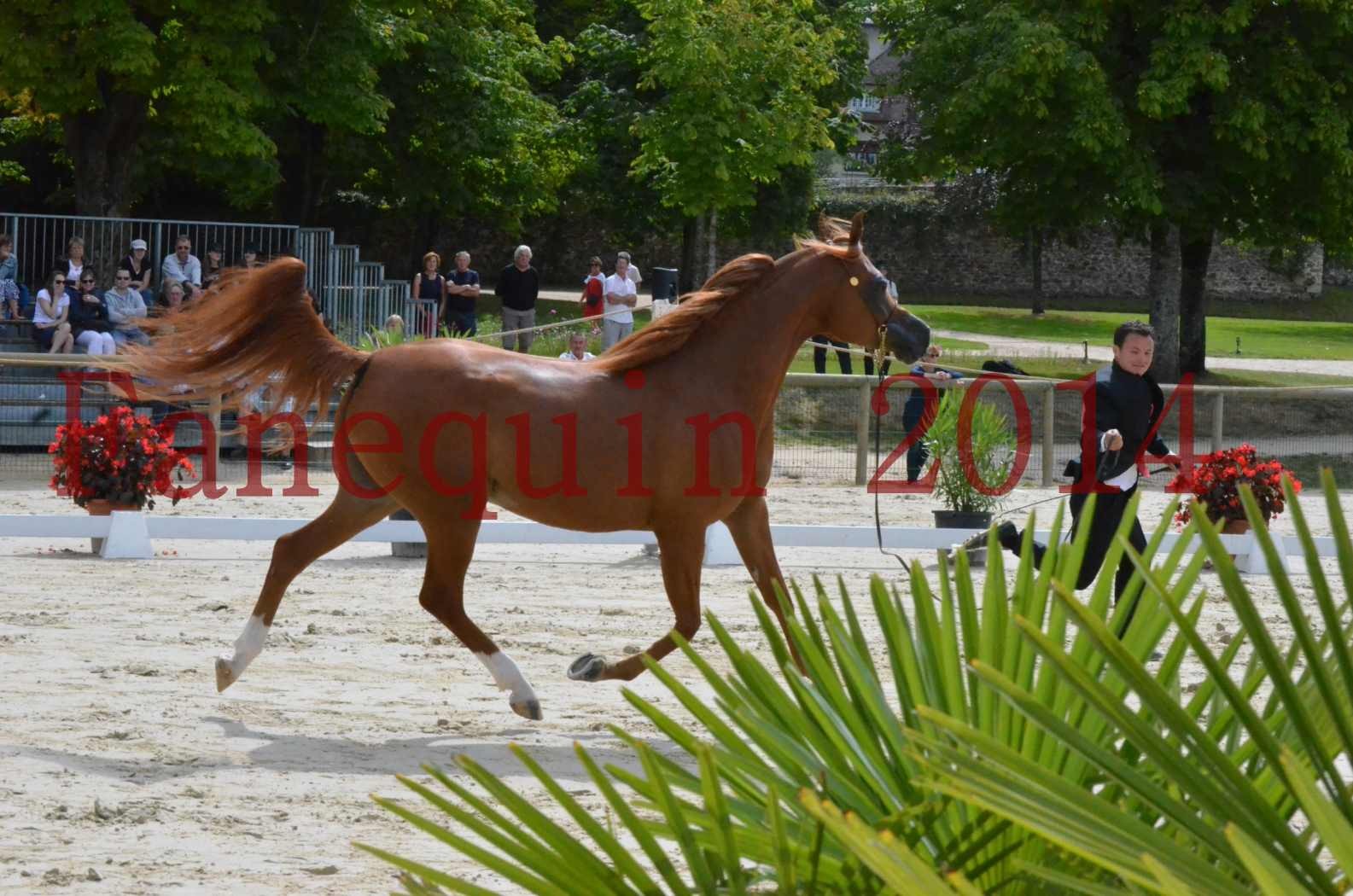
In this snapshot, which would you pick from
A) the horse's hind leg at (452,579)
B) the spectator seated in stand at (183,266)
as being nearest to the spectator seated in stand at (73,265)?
the spectator seated in stand at (183,266)

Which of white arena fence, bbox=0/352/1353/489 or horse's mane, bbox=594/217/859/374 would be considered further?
white arena fence, bbox=0/352/1353/489

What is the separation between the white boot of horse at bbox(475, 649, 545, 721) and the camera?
6117mm

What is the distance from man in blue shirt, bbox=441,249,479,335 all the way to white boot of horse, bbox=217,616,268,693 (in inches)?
505

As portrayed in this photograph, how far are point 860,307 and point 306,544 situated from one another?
93.1 inches

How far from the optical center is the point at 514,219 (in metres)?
32.6

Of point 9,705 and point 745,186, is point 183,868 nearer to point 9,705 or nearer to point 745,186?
point 9,705

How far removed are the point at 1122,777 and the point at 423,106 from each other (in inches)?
1157

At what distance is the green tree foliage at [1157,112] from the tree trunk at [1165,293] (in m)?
0.10

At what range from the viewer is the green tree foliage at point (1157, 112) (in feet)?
80.3

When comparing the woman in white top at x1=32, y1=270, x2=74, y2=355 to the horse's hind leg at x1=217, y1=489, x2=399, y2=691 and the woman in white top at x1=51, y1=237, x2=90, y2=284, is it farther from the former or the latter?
the horse's hind leg at x1=217, y1=489, x2=399, y2=691

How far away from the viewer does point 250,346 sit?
21.3 ft

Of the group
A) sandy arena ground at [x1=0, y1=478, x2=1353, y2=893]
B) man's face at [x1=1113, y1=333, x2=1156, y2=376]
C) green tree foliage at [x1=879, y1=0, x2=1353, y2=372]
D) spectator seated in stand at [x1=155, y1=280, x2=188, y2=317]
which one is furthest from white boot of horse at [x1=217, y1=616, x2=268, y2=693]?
green tree foliage at [x1=879, y1=0, x2=1353, y2=372]

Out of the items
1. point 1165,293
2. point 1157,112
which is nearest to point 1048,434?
point 1157,112

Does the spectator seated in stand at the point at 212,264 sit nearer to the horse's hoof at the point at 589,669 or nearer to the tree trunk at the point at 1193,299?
the horse's hoof at the point at 589,669
